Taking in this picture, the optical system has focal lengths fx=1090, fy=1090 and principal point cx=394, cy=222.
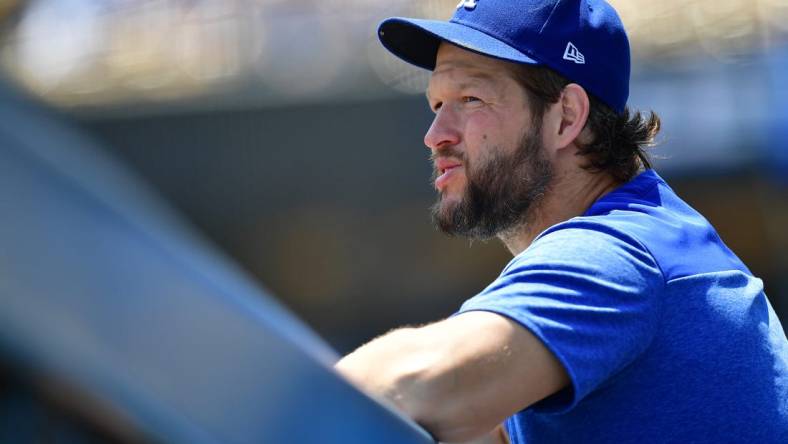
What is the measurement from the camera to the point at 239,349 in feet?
2.36

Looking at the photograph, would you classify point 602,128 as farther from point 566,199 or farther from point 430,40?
point 430,40

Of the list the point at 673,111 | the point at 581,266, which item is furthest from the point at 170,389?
the point at 673,111

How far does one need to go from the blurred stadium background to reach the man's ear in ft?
21.0

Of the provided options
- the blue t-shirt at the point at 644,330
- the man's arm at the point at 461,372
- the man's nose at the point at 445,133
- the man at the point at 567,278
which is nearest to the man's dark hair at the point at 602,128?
the man at the point at 567,278

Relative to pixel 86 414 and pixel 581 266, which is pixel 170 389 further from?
pixel 581 266

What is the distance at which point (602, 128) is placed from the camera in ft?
7.56

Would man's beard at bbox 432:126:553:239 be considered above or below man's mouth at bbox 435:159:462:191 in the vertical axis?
below

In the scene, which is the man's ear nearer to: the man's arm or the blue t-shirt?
the blue t-shirt

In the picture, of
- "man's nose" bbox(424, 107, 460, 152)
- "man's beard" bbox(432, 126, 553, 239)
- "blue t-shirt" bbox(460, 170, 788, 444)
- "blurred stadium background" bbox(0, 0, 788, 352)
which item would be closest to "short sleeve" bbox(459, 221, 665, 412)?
"blue t-shirt" bbox(460, 170, 788, 444)

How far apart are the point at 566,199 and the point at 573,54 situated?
11.6 inches

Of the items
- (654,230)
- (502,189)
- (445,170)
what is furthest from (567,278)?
(445,170)

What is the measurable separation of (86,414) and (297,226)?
28.2 ft

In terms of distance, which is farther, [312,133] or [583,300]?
[312,133]

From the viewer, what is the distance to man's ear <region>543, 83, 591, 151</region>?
2230mm
